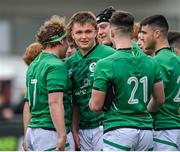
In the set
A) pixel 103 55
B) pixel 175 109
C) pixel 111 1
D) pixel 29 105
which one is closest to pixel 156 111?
pixel 175 109

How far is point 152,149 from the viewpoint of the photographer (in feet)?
27.0

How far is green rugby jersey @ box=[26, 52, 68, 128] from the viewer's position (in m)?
8.32

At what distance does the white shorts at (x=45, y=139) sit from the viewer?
855 cm

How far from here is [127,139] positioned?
795 centimetres

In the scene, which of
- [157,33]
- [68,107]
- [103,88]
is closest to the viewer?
[103,88]

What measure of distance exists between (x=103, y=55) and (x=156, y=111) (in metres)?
0.80

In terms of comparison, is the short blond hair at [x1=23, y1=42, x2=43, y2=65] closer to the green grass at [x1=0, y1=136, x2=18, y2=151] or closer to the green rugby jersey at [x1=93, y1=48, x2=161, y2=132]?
the green rugby jersey at [x1=93, y1=48, x2=161, y2=132]

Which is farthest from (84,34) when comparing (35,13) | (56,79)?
(35,13)

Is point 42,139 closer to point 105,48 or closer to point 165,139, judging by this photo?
point 105,48

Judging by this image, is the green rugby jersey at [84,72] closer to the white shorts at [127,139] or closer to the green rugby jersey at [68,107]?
the green rugby jersey at [68,107]

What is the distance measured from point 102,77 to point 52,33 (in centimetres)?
100

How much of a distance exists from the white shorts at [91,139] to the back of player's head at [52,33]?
3.30 feet

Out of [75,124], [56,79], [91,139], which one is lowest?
[91,139]

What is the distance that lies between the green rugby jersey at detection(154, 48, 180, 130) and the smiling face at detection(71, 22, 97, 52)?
0.70m
